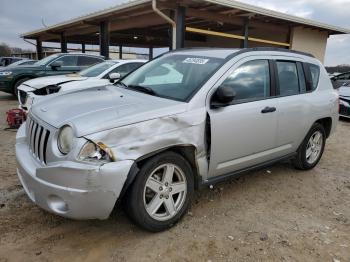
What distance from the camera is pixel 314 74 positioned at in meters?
4.88

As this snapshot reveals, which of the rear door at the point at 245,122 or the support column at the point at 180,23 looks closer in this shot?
the rear door at the point at 245,122

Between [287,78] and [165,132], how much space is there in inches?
86.5

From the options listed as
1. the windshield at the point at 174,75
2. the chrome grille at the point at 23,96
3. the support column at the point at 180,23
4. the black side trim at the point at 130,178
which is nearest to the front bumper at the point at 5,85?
the chrome grille at the point at 23,96

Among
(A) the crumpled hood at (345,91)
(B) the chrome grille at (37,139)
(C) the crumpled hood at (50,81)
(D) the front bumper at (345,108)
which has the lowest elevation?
(D) the front bumper at (345,108)

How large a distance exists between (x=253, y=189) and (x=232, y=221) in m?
0.96

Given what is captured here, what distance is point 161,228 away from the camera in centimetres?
310

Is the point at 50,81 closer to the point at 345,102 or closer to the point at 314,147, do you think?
the point at 314,147

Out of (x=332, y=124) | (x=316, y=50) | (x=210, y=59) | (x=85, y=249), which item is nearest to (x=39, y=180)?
(x=85, y=249)

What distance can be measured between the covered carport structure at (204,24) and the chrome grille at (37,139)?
814 cm

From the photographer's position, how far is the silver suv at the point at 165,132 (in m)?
2.62

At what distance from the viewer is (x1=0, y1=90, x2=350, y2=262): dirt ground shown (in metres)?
2.81

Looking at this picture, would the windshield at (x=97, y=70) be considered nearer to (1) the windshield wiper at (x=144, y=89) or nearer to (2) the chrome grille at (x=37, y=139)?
(1) the windshield wiper at (x=144, y=89)

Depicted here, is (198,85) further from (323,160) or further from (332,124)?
(323,160)

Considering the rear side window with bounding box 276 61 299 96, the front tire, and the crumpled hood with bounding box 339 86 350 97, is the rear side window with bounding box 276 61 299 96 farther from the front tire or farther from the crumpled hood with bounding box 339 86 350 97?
the crumpled hood with bounding box 339 86 350 97
